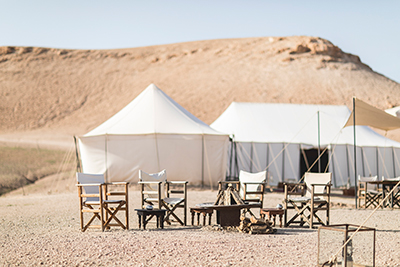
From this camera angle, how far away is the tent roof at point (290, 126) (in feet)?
55.1

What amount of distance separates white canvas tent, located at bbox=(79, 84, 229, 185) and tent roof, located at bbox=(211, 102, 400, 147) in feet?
6.79

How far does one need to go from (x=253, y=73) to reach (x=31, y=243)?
135 feet

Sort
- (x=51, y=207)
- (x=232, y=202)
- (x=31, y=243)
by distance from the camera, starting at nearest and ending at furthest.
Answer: (x=31, y=243)
(x=232, y=202)
(x=51, y=207)

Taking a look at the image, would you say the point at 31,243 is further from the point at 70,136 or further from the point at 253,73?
the point at 253,73

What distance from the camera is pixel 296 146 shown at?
1661 cm

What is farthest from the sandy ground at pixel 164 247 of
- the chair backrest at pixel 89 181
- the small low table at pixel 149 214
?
the chair backrest at pixel 89 181

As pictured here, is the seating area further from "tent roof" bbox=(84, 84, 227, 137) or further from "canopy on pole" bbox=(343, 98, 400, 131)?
"tent roof" bbox=(84, 84, 227, 137)

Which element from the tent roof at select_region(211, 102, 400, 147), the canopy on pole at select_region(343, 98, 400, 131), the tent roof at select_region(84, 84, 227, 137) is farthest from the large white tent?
the canopy on pole at select_region(343, 98, 400, 131)

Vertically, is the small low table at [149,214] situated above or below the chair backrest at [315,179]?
below

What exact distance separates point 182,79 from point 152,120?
31.7 metres

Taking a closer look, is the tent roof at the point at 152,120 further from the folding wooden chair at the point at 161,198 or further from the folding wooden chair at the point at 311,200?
the folding wooden chair at the point at 311,200

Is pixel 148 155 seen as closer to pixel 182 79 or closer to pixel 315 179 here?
pixel 315 179

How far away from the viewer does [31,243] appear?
17.2ft

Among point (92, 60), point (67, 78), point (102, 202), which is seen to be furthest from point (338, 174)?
point (92, 60)
